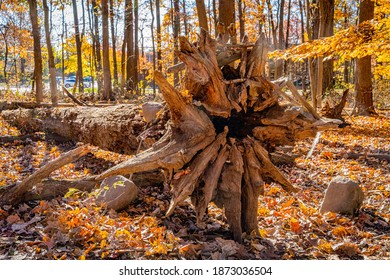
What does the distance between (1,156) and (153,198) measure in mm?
3263

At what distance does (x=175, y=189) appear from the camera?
301 cm

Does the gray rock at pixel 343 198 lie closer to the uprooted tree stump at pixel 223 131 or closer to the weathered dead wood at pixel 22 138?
the uprooted tree stump at pixel 223 131

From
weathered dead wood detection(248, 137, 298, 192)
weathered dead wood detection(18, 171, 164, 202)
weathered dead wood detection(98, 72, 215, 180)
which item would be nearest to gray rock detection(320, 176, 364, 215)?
weathered dead wood detection(248, 137, 298, 192)

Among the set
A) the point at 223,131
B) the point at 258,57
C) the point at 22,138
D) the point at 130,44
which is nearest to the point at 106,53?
the point at 130,44

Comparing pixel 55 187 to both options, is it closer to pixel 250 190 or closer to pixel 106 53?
pixel 250 190

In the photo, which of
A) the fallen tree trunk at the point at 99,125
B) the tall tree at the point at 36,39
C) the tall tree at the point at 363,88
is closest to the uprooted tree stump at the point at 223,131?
the fallen tree trunk at the point at 99,125

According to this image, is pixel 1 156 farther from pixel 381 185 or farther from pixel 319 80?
pixel 319 80

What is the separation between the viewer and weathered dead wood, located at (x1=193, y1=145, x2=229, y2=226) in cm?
301

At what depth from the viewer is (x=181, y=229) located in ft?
11.3

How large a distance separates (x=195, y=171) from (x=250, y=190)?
0.61 m

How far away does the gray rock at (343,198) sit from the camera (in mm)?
4230

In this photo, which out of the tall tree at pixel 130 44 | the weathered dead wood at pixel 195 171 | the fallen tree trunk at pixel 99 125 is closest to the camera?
the weathered dead wood at pixel 195 171

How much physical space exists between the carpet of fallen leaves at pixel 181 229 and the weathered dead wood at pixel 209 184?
29cm
